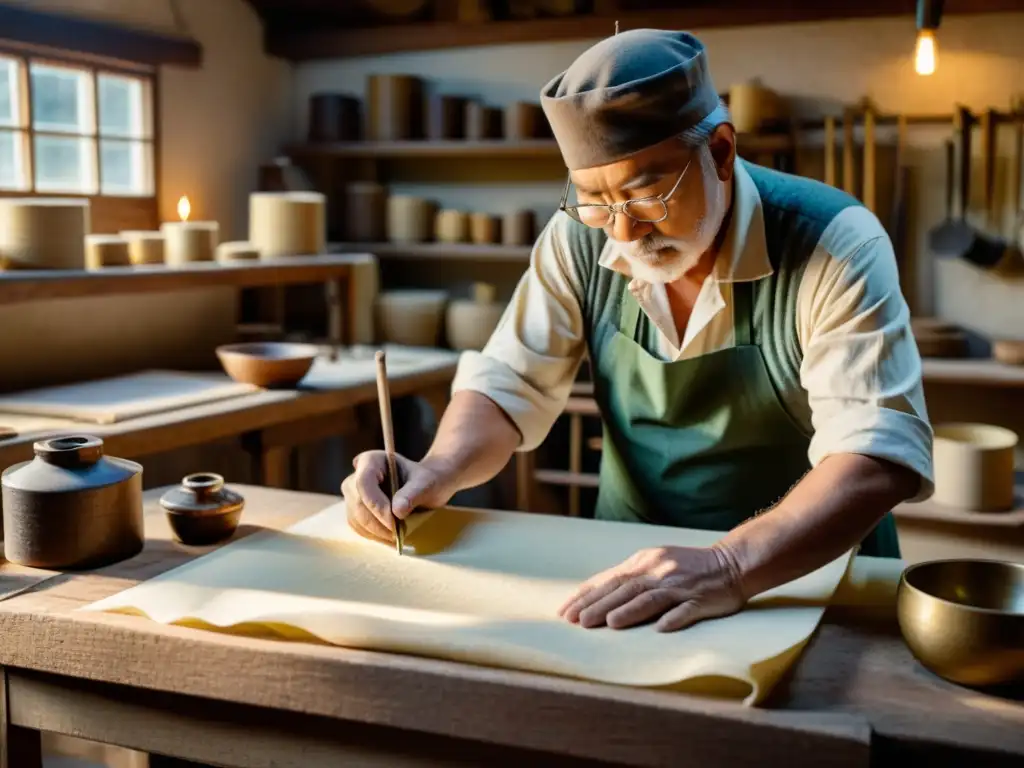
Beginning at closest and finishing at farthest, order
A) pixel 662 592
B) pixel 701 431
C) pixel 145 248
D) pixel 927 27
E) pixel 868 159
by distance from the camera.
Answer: pixel 662 592 < pixel 701 431 < pixel 927 27 < pixel 145 248 < pixel 868 159

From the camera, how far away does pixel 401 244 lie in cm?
530

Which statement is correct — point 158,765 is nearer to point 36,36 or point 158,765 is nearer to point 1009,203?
point 36,36

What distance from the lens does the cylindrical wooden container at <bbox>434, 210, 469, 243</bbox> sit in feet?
17.0

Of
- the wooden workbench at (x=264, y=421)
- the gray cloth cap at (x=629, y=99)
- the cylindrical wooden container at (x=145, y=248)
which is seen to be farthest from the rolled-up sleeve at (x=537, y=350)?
the cylindrical wooden container at (x=145, y=248)

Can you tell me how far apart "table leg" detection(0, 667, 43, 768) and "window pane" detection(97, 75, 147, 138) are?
338 centimetres

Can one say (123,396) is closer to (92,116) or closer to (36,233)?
(36,233)

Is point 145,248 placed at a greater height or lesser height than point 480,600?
greater

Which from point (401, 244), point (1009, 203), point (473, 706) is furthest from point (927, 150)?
point (473, 706)

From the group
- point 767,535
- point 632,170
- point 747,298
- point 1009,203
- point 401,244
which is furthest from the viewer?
point 401,244

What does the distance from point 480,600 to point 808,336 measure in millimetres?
791

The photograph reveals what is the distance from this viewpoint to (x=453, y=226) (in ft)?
17.1

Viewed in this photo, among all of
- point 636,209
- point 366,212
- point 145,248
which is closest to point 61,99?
point 145,248

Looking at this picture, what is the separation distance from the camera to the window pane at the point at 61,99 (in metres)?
4.16

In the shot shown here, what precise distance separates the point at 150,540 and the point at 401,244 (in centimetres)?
352
